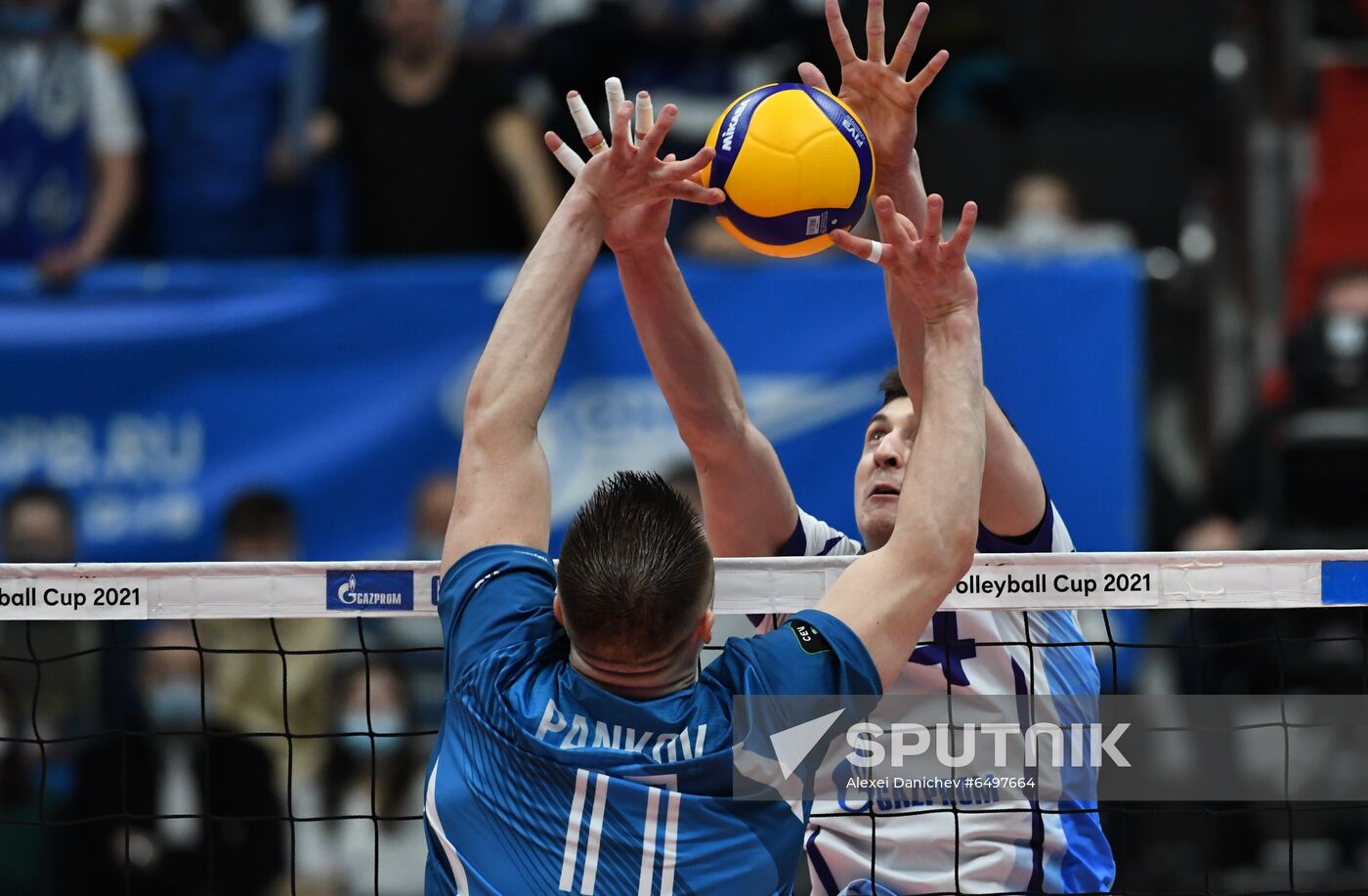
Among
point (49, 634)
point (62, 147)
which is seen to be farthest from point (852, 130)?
point (62, 147)

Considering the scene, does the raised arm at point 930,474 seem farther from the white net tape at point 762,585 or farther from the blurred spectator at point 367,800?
the blurred spectator at point 367,800

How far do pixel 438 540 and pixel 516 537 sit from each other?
17.5 ft

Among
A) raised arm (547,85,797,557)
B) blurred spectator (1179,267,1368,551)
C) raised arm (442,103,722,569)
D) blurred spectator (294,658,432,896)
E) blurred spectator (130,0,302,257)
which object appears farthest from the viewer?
blurred spectator (130,0,302,257)

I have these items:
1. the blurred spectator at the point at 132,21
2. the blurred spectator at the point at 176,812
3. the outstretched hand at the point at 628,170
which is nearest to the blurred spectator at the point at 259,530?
the blurred spectator at the point at 176,812

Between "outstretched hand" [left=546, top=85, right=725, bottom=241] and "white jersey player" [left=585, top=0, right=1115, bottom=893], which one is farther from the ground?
"outstretched hand" [left=546, top=85, right=725, bottom=241]

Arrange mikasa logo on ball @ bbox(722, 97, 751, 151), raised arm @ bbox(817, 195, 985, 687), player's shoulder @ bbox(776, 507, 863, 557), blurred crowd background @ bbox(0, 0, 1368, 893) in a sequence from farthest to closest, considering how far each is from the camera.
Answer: blurred crowd background @ bbox(0, 0, 1368, 893)
player's shoulder @ bbox(776, 507, 863, 557)
mikasa logo on ball @ bbox(722, 97, 751, 151)
raised arm @ bbox(817, 195, 985, 687)

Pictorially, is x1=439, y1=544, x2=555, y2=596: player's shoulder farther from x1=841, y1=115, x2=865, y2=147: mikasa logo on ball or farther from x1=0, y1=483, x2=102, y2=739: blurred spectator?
x1=0, y1=483, x2=102, y2=739: blurred spectator

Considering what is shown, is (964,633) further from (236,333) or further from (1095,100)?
(1095,100)

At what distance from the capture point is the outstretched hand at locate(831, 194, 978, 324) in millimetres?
3912

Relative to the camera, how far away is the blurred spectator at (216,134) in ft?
34.3

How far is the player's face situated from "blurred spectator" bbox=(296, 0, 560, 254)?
17.5 feet

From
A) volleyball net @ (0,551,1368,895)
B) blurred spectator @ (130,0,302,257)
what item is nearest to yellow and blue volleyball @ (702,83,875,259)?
volleyball net @ (0,551,1368,895)

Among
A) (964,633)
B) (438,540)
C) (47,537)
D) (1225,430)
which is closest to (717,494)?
(964,633)

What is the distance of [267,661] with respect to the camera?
904 centimetres
